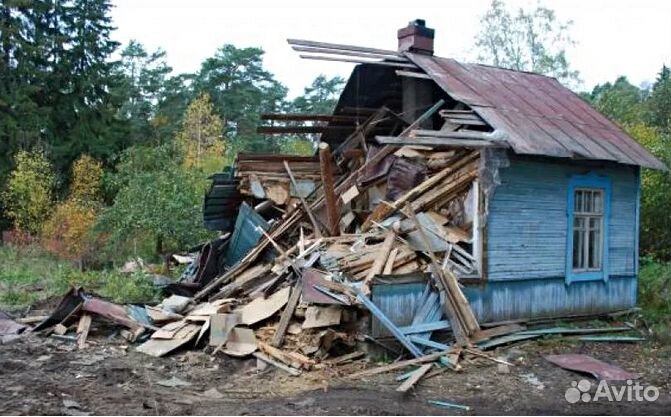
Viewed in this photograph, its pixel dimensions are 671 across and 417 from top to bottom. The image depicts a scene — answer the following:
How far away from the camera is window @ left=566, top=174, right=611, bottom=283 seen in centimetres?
1081

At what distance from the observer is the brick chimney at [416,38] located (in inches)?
448

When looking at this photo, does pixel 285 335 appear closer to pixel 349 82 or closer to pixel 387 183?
pixel 387 183

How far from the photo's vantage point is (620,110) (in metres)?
22.8

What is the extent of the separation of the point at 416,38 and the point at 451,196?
10.7 ft

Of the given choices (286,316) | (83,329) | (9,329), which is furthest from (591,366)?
(9,329)

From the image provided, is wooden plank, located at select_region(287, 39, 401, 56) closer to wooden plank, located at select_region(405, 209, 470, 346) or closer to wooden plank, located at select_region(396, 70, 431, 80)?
wooden plank, located at select_region(396, 70, 431, 80)

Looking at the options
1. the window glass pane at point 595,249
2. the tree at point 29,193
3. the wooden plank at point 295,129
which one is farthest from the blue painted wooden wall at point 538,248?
the tree at point 29,193

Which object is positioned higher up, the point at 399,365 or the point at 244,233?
the point at 244,233

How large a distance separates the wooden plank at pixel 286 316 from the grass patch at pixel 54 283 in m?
4.75

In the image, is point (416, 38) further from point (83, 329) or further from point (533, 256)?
point (83, 329)

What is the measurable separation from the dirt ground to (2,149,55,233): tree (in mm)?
18825

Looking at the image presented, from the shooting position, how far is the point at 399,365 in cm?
823
